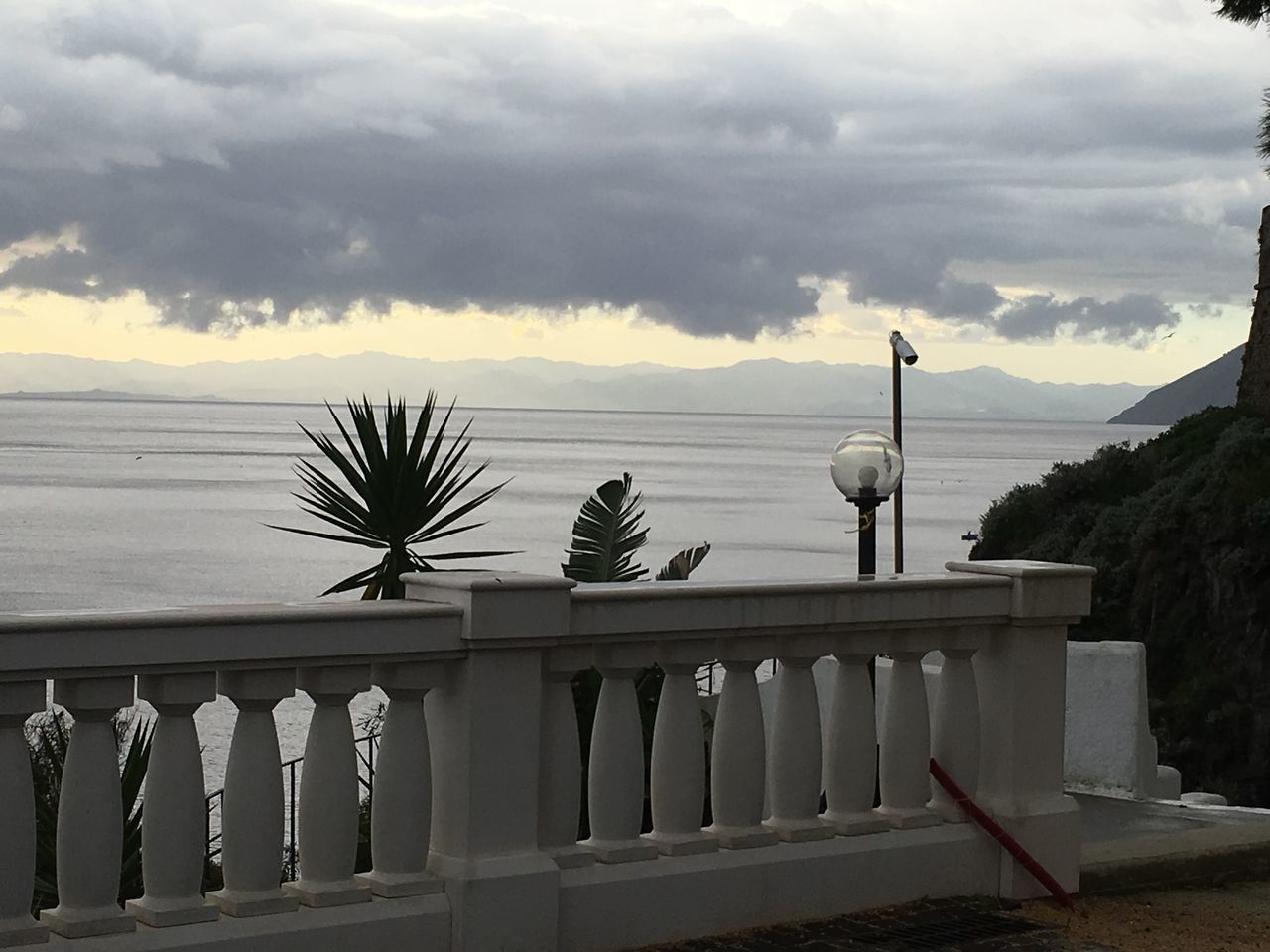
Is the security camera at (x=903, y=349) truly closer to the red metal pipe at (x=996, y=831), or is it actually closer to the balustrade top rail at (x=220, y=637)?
the red metal pipe at (x=996, y=831)

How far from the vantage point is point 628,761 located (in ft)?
18.8

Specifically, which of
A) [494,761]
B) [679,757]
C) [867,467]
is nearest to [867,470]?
[867,467]

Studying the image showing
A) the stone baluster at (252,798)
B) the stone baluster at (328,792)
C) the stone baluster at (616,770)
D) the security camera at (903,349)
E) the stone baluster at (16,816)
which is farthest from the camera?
the security camera at (903,349)

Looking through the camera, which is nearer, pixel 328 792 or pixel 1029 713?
pixel 328 792

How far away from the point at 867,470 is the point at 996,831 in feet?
9.43

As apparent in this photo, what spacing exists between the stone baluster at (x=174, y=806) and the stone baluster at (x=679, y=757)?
5.43 ft

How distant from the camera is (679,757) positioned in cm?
585

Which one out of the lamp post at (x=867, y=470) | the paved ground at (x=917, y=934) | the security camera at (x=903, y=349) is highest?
the security camera at (x=903, y=349)

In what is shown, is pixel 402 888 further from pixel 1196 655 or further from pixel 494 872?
pixel 1196 655

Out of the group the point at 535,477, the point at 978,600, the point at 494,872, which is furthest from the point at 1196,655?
the point at 535,477

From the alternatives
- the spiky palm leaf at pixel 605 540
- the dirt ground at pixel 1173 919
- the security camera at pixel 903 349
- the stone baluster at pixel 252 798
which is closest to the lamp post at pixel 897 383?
the security camera at pixel 903 349

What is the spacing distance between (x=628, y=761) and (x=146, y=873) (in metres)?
1.66

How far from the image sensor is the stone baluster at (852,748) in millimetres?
6309

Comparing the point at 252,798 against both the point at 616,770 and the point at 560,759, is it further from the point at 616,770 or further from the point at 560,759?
the point at 616,770
